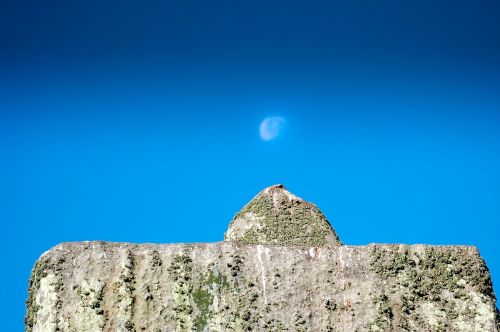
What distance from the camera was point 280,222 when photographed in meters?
19.8

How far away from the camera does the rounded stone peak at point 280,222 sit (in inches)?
747

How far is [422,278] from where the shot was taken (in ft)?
28.8

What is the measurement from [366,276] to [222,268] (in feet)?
9.59

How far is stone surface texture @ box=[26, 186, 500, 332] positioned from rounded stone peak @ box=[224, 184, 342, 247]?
9.53 m

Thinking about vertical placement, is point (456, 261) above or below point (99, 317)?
above

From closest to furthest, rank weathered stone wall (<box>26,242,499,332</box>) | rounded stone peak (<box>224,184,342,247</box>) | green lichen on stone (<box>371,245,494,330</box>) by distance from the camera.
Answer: weathered stone wall (<box>26,242,499,332</box>)
green lichen on stone (<box>371,245,494,330</box>)
rounded stone peak (<box>224,184,342,247</box>)

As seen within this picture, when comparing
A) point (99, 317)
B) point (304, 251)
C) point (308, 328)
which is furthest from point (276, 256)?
point (99, 317)

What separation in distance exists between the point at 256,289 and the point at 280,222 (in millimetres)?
11305

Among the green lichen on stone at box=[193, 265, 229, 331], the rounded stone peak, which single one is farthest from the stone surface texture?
the rounded stone peak

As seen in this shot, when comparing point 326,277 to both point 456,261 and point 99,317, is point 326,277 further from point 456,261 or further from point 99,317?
point 99,317

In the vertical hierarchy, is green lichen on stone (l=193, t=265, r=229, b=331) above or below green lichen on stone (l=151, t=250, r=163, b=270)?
below

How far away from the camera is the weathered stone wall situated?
26.8 ft

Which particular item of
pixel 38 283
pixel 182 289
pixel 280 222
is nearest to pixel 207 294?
pixel 182 289

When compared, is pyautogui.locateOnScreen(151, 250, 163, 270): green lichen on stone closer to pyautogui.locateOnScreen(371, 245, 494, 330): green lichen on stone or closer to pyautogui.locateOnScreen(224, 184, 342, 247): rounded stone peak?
pyautogui.locateOnScreen(371, 245, 494, 330): green lichen on stone
